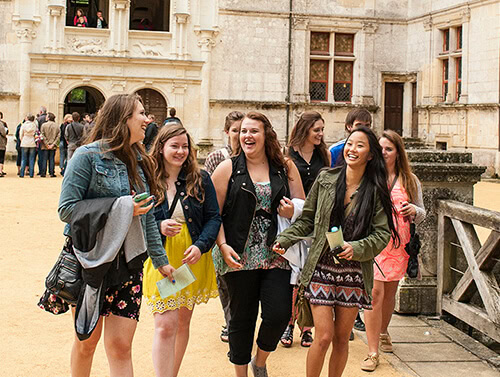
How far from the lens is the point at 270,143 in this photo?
4.46 metres

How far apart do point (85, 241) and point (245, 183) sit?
1.29 m

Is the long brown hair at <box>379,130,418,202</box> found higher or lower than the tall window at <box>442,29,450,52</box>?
lower

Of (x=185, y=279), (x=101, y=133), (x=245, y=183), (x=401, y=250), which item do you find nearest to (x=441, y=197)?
(x=401, y=250)

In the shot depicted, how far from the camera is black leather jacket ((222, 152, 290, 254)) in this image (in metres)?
4.26

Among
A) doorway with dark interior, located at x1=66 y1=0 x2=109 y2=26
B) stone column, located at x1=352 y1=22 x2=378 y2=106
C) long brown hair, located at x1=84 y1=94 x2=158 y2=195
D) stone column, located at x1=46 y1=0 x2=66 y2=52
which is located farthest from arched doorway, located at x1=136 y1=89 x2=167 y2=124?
long brown hair, located at x1=84 y1=94 x2=158 y2=195

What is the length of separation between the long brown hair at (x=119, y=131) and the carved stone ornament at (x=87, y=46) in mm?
18225

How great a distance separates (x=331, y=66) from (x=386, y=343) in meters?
18.3

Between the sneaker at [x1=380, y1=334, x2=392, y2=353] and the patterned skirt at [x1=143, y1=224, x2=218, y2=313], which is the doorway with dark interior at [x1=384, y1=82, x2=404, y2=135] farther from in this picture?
the patterned skirt at [x1=143, y1=224, x2=218, y2=313]

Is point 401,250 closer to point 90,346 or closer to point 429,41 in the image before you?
point 90,346

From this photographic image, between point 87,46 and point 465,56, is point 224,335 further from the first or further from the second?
point 87,46

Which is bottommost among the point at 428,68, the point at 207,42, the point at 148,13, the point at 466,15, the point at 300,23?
the point at 428,68

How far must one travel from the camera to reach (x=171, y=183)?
4324mm

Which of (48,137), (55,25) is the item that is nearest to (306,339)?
(48,137)

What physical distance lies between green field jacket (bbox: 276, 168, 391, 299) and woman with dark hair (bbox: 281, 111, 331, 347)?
1107 millimetres
